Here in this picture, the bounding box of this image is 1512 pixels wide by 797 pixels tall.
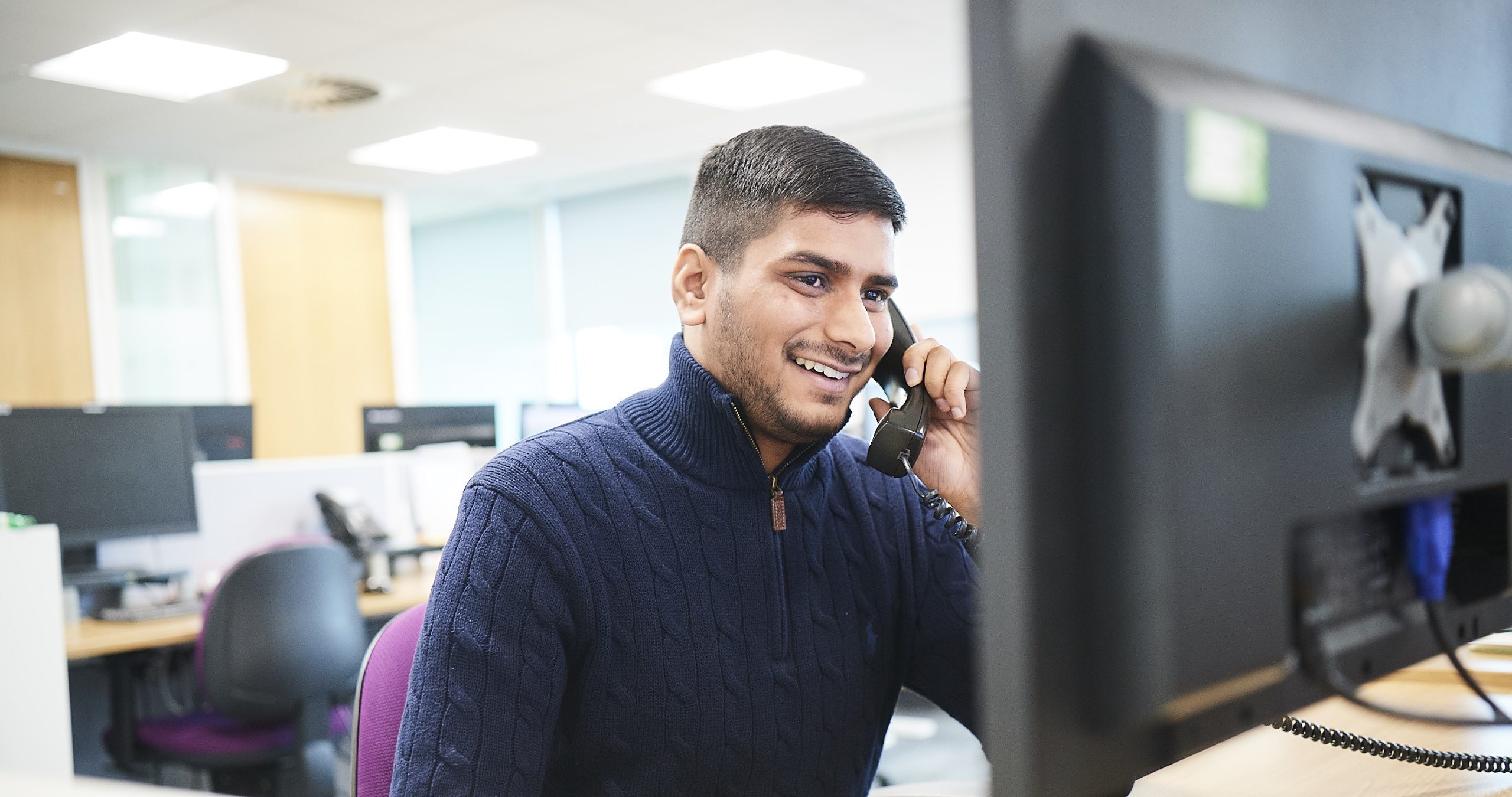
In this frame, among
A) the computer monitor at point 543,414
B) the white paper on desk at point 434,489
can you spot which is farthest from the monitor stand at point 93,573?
the computer monitor at point 543,414

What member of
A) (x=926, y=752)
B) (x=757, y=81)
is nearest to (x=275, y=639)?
(x=926, y=752)

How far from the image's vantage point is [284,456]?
6.38 meters

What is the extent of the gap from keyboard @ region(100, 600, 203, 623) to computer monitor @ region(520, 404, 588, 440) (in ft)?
4.66

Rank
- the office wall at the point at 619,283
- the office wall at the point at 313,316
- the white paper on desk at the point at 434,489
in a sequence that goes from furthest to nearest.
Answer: the office wall at the point at 619,283, the office wall at the point at 313,316, the white paper on desk at the point at 434,489

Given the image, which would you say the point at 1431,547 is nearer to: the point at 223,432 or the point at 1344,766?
the point at 1344,766

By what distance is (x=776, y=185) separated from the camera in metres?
0.97

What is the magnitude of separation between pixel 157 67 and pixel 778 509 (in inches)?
173

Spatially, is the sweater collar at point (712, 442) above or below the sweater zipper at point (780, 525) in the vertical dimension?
above

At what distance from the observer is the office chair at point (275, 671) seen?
254 centimetres

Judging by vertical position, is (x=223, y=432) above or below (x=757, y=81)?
below

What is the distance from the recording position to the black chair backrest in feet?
8.34

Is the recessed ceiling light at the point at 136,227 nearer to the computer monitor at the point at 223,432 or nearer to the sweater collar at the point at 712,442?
the computer monitor at the point at 223,432

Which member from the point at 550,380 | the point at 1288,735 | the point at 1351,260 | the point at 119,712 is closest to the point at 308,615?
the point at 119,712

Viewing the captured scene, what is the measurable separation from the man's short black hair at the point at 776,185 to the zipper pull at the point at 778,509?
0.20 m
